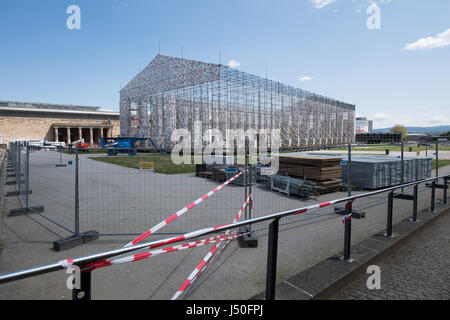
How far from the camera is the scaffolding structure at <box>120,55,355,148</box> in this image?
3256cm

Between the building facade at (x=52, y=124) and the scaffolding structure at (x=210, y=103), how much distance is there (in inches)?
953

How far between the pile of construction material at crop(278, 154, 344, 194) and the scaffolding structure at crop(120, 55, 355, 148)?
71.0 ft

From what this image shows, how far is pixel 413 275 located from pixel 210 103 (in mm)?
Result: 33087

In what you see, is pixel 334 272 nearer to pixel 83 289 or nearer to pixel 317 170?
pixel 83 289

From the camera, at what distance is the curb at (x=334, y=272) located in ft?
10.8

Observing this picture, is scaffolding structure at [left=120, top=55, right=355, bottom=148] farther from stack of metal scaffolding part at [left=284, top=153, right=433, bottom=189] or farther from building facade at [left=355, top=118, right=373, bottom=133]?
building facade at [left=355, top=118, right=373, bottom=133]

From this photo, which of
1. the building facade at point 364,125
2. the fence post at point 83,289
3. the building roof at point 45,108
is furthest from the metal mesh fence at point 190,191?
the building facade at point 364,125

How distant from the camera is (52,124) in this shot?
207 ft

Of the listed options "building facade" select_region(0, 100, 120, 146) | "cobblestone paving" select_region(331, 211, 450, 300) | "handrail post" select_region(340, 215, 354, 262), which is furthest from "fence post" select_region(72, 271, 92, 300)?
"building facade" select_region(0, 100, 120, 146)

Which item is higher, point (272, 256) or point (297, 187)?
point (272, 256)

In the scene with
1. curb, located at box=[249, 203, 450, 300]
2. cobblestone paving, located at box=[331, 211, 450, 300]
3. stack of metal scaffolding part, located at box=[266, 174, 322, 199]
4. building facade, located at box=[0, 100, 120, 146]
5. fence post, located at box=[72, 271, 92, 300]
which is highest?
building facade, located at box=[0, 100, 120, 146]

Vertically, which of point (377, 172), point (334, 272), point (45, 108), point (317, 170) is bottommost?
point (334, 272)

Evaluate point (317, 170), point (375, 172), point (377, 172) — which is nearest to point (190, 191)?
point (317, 170)

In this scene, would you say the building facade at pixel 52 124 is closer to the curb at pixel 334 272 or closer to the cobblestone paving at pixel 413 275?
the curb at pixel 334 272
